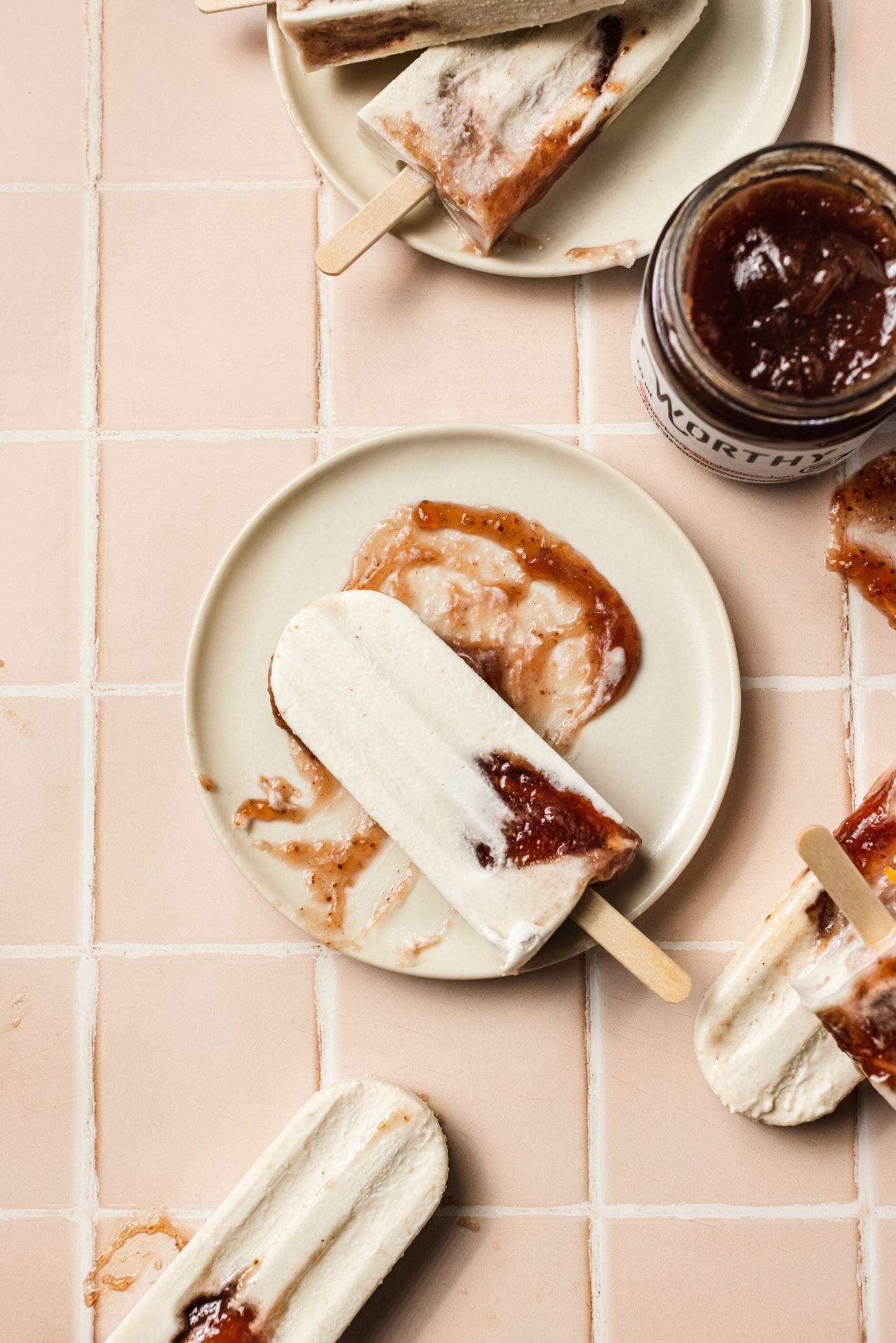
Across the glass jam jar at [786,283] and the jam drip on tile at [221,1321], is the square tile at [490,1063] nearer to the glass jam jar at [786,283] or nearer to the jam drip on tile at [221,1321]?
the jam drip on tile at [221,1321]

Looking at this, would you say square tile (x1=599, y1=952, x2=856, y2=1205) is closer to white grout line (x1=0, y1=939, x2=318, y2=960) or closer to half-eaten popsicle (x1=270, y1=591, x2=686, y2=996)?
half-eaten popsicle (x1=270, y1=591, x2=686, y2=996)

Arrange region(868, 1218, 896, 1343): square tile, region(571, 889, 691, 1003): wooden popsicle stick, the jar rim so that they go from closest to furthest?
the jar rim, region(571, 889, 691, 1003): wooden popsicle stick, region(868, 1218, 896, 1343): square tile

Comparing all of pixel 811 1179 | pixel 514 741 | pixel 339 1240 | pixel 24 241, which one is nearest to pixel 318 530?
pixel 514 741

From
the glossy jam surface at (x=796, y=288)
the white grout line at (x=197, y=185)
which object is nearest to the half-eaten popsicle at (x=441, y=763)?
the glossy jam surface at (x=796, y=288)

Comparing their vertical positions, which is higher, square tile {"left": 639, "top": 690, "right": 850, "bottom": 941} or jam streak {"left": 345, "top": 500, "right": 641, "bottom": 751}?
jam streak {"left": 345, "top": 500, "right": 641, "bottom": 751}

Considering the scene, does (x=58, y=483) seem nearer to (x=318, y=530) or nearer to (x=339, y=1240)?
(x=318, y=530)

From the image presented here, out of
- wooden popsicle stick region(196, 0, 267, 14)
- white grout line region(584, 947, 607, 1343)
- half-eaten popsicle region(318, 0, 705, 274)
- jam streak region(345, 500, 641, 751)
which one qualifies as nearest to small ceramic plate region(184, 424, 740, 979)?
jam streak region(345, 500, 641, 751)
